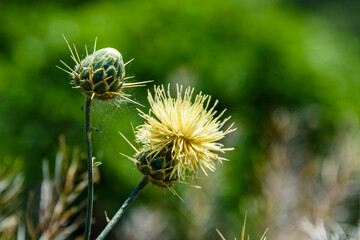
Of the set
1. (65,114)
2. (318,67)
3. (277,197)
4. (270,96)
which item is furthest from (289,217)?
(65,114)

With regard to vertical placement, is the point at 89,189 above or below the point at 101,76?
below

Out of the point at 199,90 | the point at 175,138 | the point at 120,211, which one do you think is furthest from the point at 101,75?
the point at 199,90

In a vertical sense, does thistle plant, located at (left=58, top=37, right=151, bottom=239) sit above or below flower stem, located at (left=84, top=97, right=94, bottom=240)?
above

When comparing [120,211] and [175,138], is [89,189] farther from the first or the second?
[175,138]

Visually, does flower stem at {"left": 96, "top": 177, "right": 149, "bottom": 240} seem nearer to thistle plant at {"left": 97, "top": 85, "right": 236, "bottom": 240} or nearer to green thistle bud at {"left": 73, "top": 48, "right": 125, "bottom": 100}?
thistle plant at {"left": 97, "top": 85, "right": 236, "bottom": 240}

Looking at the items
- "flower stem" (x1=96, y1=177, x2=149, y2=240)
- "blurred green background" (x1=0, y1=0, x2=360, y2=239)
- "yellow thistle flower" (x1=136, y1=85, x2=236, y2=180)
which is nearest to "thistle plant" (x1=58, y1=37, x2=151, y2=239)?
"yellow thistle flower" (x1=136, y1=85, x2=236, y2=180)

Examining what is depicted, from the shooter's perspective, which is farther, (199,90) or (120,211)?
(199,90)

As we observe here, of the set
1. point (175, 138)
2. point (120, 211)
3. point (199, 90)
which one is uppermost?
point (175, 138)

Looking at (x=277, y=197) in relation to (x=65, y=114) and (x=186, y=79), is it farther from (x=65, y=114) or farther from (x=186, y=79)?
(x=65, y=114)
